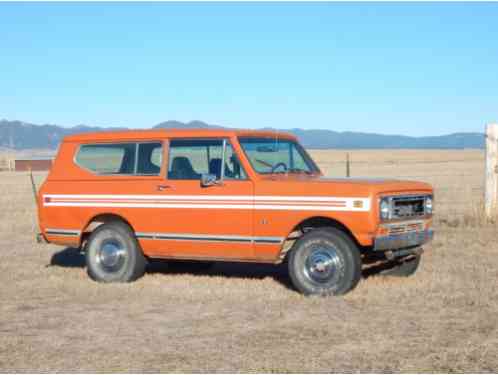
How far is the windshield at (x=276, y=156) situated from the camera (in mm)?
9632

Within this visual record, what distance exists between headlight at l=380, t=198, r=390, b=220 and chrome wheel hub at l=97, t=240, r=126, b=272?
3.43m

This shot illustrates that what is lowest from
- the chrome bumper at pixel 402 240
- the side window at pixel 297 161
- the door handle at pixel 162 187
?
the chrome bumper at pixel 402 240

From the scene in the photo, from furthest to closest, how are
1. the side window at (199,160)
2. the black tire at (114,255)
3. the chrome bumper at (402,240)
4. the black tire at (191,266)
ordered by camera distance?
the black tire at (191,266)
the black tire at (114,255)
the side window at (199,160)
the chrome bumper at (402,240)

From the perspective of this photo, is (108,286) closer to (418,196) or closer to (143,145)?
(143,145)

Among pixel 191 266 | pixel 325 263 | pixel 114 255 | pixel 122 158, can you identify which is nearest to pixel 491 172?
pixel 191 266

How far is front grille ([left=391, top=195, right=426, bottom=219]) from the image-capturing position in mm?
8906

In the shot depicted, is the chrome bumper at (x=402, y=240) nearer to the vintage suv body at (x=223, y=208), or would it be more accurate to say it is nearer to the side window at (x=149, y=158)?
the vintage suv body at (x=223, y=208)

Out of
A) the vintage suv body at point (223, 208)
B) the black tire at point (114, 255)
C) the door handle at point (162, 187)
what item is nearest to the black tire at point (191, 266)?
the black tire at point (114, 255)

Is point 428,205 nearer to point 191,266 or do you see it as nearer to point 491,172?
point 191,266

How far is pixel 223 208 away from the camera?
9477mm

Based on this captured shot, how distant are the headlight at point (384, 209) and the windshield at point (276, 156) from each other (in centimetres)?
153

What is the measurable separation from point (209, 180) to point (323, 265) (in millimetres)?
1626

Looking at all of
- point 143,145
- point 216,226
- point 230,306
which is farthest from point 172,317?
point 143,145

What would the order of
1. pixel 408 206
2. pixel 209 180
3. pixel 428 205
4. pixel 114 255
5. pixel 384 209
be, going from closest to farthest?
1. pixel 384 209
2. pixel 408 206
3. pixel 209 180
4. pixel 428 205
5. pixel 114 255
